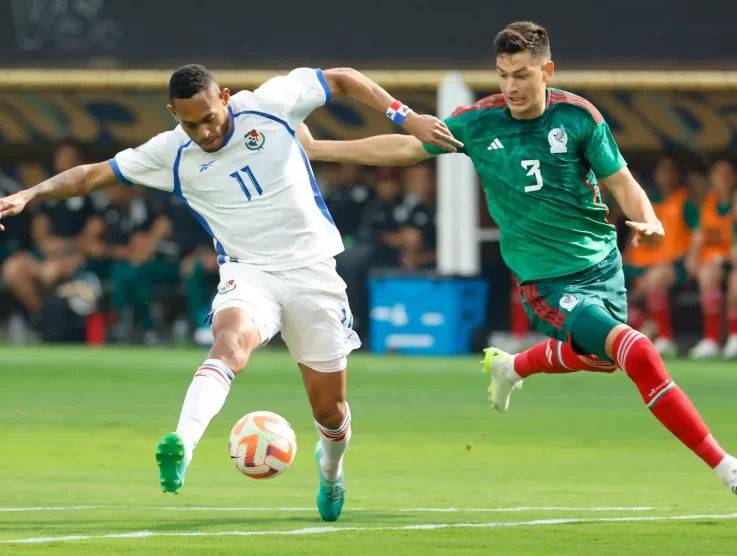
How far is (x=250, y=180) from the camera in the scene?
8180mm

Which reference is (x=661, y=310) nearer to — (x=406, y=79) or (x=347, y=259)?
(x=347, y=259)

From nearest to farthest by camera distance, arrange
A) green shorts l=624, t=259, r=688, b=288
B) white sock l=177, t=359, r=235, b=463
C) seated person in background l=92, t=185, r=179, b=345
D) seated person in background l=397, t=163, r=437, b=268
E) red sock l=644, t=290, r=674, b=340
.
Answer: white sock l=177, t=359, r=235, b=463 < red sock l=644, t=290, r=674, b=340 < green shorts l=624, t=259, r=688, b=288 < seated person in background l=397, t=163, r=437, b=268 < seated person in background l=92, t=185, r=179, b=345

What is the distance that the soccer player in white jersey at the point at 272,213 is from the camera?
A: 8078 millimetres

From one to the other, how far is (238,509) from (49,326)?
593 inches

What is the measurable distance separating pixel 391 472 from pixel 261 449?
9.31ft

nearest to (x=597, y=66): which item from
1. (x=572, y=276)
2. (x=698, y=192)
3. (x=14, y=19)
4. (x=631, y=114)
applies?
(x=631, y=114)

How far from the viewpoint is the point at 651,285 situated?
20.1 metres

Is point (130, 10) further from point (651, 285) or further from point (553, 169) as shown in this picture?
point (553, 169)

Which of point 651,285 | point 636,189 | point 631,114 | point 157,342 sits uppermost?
point 636,189

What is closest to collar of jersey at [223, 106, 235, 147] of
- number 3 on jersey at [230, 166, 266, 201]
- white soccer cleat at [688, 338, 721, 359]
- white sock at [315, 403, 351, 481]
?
number 3 on jersey at [230, 166, 266, 201]

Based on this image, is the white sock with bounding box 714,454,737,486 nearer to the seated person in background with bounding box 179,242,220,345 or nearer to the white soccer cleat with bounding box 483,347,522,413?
the white soccer cleat with bounding box 483,347,522,413

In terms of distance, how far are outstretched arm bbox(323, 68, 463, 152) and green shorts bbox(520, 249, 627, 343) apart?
936 mm

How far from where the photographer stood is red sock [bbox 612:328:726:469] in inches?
304

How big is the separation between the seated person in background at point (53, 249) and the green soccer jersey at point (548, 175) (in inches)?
585
